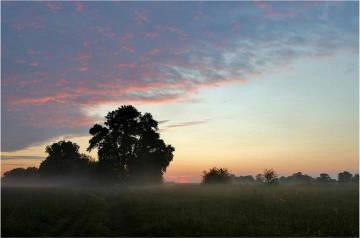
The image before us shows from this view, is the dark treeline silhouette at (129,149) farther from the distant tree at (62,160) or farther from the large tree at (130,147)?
the distant tree at (62,160)

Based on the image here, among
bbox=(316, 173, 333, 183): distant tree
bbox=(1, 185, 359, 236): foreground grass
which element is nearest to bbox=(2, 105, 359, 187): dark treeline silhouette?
bbox=(316, 173, 333, 183): distant tree

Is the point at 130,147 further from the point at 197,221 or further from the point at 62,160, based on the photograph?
the point at 197,221

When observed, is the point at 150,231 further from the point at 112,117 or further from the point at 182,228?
the point at 112,117

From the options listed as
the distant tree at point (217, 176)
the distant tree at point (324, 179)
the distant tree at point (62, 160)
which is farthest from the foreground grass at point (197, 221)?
the distant tree at point (62, 160)

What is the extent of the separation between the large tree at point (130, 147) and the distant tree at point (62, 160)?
87.5ft

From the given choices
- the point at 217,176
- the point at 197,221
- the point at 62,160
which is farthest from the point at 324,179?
the point at 197,221

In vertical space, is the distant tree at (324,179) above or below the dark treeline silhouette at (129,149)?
below

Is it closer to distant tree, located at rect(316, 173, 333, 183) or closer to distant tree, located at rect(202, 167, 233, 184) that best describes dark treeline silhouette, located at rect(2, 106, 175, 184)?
distant tree, located at rect(202, 167, 233, 184)

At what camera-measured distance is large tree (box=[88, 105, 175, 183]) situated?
75.5 meters

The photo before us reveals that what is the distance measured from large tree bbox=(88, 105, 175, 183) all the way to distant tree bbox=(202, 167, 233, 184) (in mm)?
10502

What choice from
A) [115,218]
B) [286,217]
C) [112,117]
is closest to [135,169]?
[112,117]

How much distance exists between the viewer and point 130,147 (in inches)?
3056

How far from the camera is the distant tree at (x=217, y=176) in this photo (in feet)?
226

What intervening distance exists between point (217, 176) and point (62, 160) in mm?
52753
